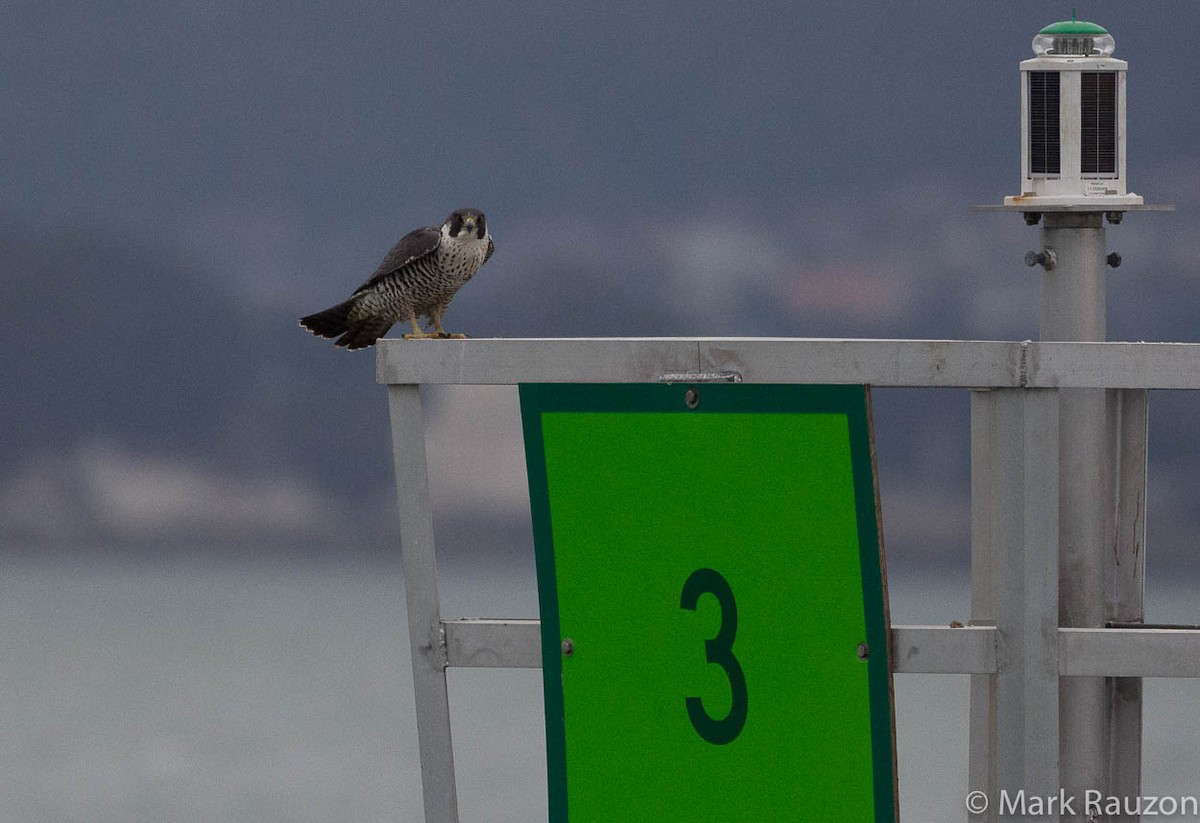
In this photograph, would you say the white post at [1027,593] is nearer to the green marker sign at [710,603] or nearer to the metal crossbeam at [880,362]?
the metal crossbeam at [880,362]

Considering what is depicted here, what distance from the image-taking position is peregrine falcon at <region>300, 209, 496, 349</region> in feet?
18.5

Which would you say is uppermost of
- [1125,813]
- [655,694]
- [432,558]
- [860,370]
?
[860,370]

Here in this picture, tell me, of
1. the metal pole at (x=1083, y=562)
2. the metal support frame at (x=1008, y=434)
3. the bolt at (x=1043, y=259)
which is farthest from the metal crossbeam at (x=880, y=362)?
the bolt at (x=1043, y=259)

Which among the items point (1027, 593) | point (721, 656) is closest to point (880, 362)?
point (1027, 593)

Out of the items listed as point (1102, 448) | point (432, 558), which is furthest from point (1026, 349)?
point (432, 558)

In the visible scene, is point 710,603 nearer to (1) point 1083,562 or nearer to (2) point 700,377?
(2) point 700,377

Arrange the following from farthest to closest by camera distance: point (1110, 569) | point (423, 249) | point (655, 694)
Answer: point (423, 249), point (1110, 569), point (655, 694)

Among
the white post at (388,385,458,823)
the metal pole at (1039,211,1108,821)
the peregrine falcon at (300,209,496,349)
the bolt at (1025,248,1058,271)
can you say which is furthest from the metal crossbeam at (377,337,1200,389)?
the peregrine falcon at (300,209,496,349)

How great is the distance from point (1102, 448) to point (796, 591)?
4.35 feet

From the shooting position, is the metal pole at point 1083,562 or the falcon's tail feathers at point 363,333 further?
the falcon's tail feathers at point 363,333

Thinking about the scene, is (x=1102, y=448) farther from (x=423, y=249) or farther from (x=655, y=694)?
(x=423, y=249)

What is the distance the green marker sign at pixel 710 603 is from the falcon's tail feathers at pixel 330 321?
1.64 metres

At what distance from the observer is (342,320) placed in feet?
19.0

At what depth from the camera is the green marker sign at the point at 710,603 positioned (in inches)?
161
